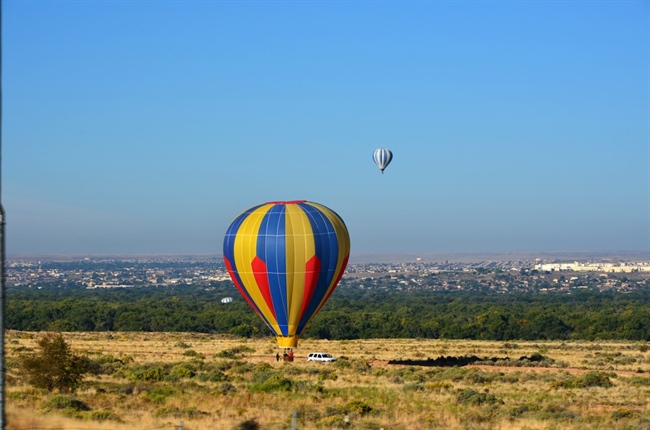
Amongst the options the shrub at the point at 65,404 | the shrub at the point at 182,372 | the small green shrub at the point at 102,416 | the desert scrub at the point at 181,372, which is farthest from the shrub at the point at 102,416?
the shrub at the point at 182,372

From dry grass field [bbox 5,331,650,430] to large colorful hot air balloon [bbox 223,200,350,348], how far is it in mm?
2671

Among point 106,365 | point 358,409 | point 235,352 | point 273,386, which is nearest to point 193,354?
point 235,352

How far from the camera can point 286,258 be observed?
43.4 metres

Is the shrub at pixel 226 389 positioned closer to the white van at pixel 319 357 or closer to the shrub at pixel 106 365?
the shrub at pixel 106 365

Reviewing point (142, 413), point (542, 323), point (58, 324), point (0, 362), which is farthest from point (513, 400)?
point (58, 324)

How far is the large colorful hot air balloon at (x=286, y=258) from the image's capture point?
4359 centimetres

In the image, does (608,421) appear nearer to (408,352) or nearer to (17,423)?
(17,423)

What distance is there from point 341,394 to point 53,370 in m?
9.61

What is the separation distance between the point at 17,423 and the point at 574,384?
22409 millimetres

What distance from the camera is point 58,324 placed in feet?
301

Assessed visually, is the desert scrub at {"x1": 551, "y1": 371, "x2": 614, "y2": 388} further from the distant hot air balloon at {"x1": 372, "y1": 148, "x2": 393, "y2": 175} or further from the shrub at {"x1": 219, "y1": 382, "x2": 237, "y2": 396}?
the distant hot air balloon at {"x1": 372, "y1": 148, "x2": 393, "y2": 175}

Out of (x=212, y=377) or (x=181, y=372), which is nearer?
(x=212, y=377)

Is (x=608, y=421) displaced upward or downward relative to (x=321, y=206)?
downward

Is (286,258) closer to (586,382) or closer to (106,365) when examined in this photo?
(106,365)
